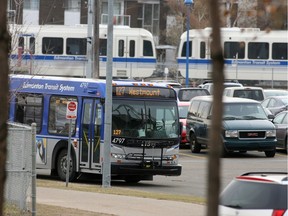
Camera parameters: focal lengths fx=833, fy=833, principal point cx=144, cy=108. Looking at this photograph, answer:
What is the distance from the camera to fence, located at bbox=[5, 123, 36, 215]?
14.0 m

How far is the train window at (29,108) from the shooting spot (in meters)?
22.8

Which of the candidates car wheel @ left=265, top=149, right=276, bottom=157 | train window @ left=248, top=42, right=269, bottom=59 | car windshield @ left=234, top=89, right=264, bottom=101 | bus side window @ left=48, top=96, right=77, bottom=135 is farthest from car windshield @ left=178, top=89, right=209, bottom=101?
train window @ left=248, top=42, right=269, bottom=59

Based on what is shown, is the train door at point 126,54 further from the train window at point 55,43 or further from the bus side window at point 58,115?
the bus side window at point 58,115

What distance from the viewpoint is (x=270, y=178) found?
958 centimetres

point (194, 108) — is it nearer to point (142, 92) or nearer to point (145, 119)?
point (142, 92)

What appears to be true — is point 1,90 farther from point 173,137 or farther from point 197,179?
point 197,179

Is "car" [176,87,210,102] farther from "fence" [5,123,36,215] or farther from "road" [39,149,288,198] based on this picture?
"fence" [5,123,36,215]

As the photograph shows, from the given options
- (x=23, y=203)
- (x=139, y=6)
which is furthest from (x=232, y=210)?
(x=139, y=6)

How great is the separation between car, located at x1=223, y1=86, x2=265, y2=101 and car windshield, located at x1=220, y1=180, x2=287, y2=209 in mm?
27584

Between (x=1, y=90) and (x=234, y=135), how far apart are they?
22417mm

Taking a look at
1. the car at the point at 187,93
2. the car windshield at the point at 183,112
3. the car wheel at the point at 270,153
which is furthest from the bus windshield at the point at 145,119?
the car at the point at 187,93

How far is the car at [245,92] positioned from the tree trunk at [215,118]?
31.1 m

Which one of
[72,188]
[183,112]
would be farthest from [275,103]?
[72,188]

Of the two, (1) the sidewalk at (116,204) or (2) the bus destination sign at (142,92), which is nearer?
(1) the sidewalk at (116,204)
